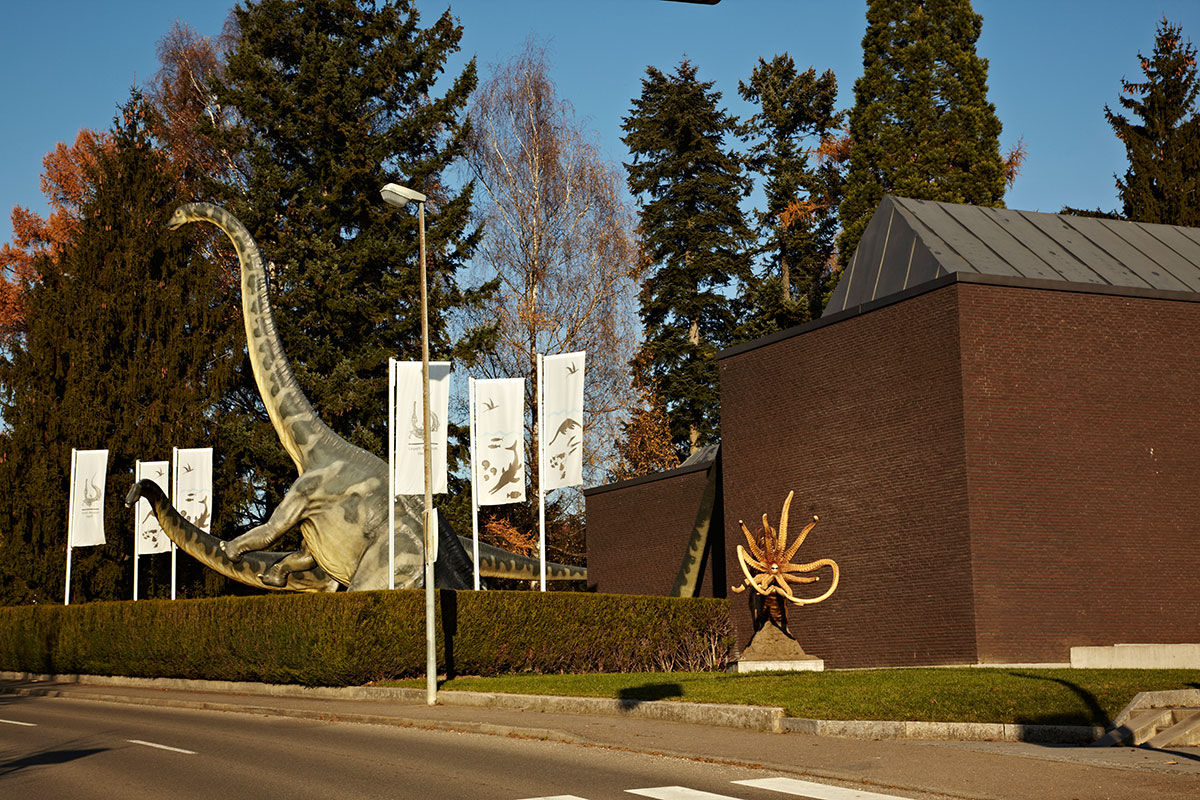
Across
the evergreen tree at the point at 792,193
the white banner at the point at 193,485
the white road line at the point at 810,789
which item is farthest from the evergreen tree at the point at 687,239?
the white road line at the point at 810,789

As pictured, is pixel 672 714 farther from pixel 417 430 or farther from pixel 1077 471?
pixel 1077 471

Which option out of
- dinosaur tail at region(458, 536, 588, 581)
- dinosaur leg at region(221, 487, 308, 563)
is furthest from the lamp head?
dinosaur tail at region(458, 536, 588, 581)

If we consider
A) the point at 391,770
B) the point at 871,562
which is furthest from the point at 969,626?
the point at 391,770

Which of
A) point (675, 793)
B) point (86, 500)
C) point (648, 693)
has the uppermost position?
point (86, 500)

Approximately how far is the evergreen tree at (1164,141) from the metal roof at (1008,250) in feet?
59.7

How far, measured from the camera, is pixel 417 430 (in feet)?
76.0

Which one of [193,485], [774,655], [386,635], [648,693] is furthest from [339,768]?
[193,485]

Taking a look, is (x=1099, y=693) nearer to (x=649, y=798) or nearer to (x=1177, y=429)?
(x=649, y=798)

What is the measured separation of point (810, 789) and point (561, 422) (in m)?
14.4

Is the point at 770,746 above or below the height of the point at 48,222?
below

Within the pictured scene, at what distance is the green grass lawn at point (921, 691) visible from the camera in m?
13.7

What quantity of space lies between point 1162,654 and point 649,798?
13818 millimetres

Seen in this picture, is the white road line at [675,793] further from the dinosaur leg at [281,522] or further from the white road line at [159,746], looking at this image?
the dinosaur leg at [281,522]

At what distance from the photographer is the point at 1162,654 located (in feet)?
67.0
